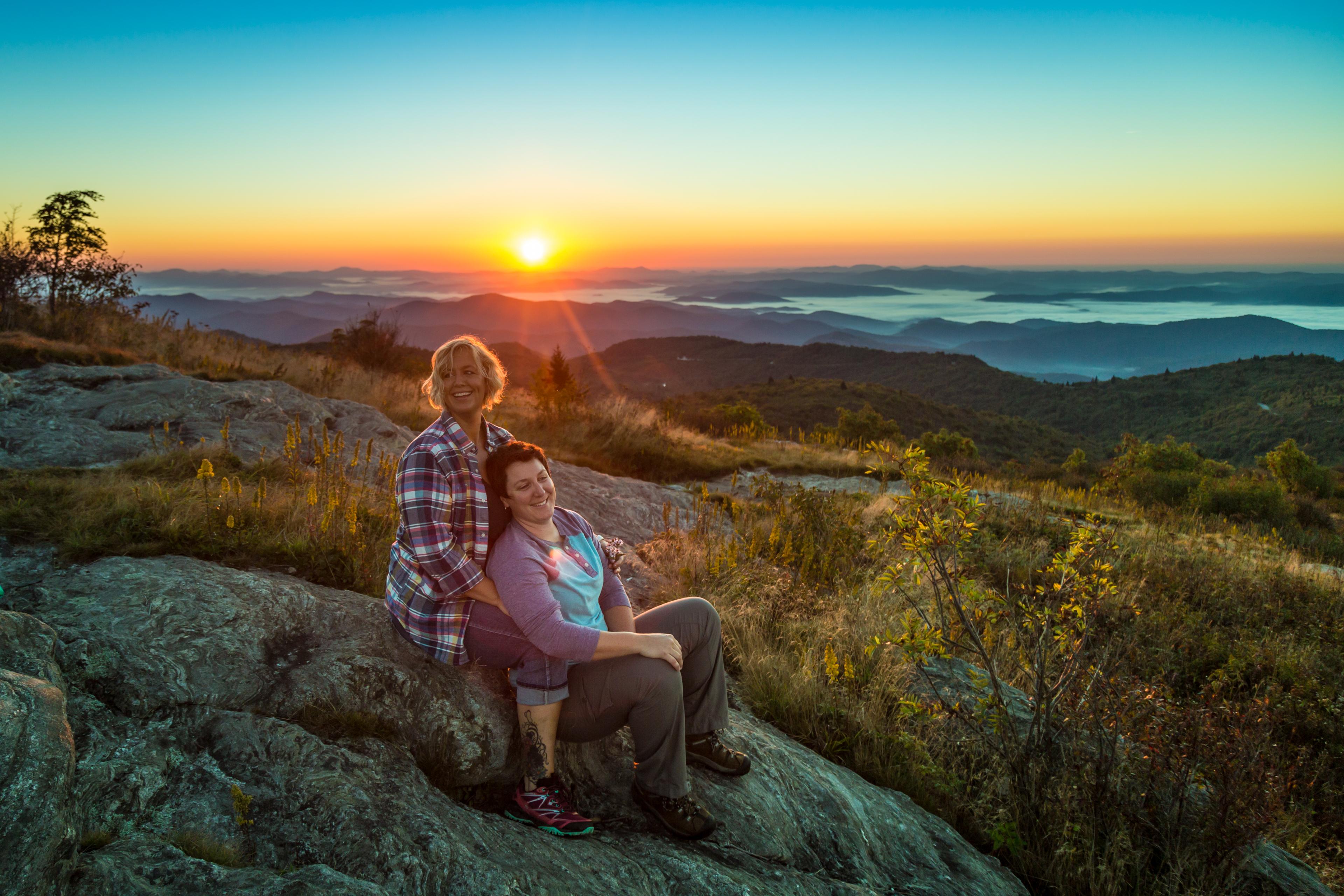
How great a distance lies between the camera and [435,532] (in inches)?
102

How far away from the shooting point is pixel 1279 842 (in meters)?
3.74

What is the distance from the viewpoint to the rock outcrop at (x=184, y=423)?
19.2 feet

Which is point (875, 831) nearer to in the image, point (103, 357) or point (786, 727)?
point (786, 727)

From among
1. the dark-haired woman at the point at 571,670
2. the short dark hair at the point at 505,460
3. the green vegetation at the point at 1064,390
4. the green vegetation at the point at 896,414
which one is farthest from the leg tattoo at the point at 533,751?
the green vegetation at the point at 1064,390

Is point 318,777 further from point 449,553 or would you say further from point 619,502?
point 619,502

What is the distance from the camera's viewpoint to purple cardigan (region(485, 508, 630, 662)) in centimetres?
250

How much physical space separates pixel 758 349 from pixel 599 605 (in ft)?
391

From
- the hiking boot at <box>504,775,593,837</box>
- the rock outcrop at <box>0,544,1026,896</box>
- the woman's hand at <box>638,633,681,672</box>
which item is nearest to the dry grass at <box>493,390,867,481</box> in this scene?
the rock outcrop at <box>0,544,1026,896</box>

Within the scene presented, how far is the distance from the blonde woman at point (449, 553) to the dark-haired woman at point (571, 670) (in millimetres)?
17

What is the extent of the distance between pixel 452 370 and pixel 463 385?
87 millimetres

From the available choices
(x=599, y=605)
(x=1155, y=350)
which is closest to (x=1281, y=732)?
(x=599, y=605)

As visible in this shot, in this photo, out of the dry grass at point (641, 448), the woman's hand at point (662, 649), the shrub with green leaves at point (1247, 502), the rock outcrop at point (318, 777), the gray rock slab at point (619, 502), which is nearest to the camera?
the rock outcrop at point (318, 777)

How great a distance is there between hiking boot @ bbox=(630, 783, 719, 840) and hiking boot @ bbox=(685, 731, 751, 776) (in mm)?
267

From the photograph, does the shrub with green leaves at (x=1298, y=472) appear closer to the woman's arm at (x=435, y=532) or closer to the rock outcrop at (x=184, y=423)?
the rock outcrop at (x=184, y=423)
